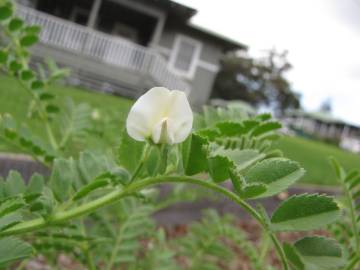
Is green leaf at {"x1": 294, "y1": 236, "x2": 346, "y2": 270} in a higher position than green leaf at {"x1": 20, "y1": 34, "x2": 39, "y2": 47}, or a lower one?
lower

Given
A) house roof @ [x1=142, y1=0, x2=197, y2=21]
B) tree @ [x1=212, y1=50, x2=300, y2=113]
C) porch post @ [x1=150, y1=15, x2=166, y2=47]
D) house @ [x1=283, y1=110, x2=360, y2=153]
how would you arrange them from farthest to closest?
1. house @ [x1=283, y1=110, x2=360, y2=153]
2. tree @ [x1=212, y1=50, x2=300, y2=113]
3. porch post @ [x1=150, y1=15, x2=166, y2=47]
4. house roof @ [x1=142, y1=0, x2=197, y2=21]

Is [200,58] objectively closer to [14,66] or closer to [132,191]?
[14,66]

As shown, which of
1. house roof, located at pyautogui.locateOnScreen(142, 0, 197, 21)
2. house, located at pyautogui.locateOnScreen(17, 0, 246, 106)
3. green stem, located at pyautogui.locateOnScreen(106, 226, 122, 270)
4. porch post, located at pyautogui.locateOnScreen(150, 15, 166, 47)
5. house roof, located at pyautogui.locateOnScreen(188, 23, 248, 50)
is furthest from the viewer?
house roof, located at pyautogui.locateOnScreen(188, 23, 248, 50)

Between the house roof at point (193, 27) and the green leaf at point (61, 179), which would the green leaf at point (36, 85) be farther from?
the house roof at point (193, 27)

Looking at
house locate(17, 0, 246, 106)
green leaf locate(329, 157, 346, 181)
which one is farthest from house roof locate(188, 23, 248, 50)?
green leaf locate(329, 157, 346, 181)

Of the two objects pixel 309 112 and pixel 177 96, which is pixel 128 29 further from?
pixel 309 112

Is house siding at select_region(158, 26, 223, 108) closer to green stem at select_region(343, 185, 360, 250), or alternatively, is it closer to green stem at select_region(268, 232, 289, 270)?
green stem at select_region(343, 185, 360, 250)

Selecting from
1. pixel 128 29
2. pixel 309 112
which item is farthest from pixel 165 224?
pixel 309 112
